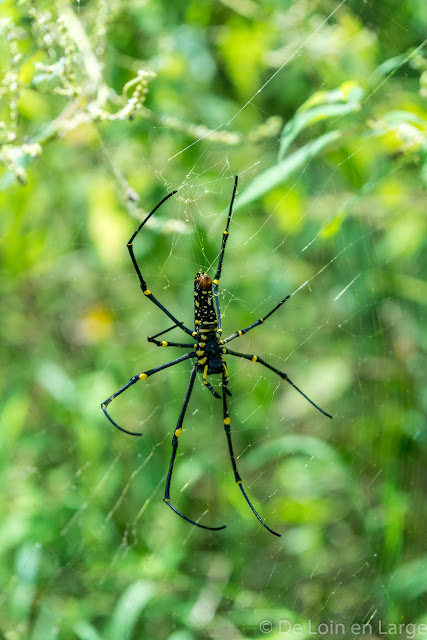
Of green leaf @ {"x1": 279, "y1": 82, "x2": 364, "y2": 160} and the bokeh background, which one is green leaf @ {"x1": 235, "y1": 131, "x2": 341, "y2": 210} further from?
the bokeh background

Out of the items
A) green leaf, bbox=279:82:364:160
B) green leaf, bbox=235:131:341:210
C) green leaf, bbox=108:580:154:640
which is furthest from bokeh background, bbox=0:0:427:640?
green leaf, bbox=279:82:364:160

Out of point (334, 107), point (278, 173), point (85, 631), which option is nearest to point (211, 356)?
point (278, 173)

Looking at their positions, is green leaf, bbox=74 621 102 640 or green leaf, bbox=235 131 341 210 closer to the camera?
green leaf, bbox=235 131 341 210

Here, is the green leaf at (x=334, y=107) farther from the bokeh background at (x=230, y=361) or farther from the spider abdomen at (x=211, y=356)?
the spider abdomen at (x=211, y=356)

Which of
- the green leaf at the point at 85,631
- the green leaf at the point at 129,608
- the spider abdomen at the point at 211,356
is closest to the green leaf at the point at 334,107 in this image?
the spider abdomen at the point at 211,356

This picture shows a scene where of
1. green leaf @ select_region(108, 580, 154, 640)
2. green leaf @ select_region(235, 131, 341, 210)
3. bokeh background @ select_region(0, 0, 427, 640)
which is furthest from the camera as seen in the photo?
bokeh background @ select_region(0, 0, 427, 640)

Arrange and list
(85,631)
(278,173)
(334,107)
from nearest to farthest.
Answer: (334,107), (278,173), (85,631)

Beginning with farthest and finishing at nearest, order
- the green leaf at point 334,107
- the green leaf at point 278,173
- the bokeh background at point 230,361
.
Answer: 1. the bokeh background at point 230,361
2. the green leaf at point 278,173
3. the green leaf at point 334,107

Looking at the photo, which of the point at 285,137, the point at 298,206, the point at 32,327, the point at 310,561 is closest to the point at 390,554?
the point at 310,561

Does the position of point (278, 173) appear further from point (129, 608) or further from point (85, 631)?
point (85, 631)
